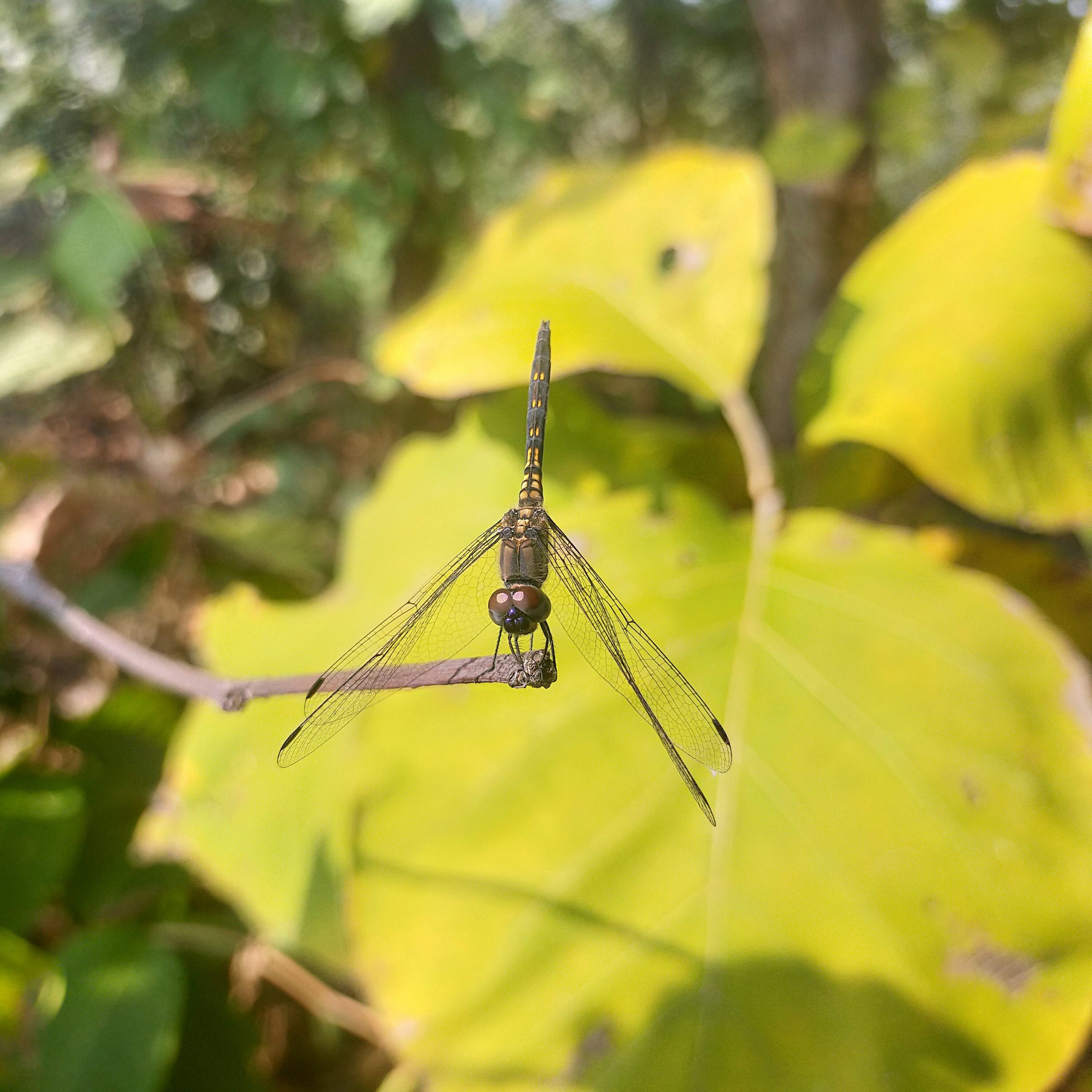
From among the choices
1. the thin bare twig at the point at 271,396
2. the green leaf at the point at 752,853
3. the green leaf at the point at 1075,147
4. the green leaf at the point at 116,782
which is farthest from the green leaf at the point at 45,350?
the green leaf at the point at 1075,147

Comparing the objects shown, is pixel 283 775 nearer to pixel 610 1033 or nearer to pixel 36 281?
pixel 610 1033

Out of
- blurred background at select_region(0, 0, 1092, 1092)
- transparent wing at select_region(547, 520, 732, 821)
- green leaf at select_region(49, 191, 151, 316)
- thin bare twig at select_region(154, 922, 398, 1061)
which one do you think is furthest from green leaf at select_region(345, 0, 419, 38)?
thin bare twig at select_region(154, 922, 398, 1061)

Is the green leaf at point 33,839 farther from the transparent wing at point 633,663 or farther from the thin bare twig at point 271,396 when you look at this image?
the transparent wing at point 633,663

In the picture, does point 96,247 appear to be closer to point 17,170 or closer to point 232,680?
point 17,170

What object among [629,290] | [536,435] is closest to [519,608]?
[536,435]

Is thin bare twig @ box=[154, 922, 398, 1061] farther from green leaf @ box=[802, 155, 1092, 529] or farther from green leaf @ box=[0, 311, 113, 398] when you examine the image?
green leaf @ box=[0, 311, 113, 398]

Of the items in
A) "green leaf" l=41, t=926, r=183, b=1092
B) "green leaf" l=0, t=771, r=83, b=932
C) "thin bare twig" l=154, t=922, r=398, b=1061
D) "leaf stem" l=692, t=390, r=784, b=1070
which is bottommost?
"thin bare twig" l=154, t=922, r=398, b=1061
